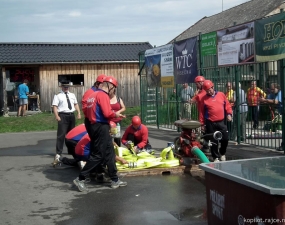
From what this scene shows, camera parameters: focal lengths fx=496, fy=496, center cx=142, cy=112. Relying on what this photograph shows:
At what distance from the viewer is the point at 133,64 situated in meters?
30.8

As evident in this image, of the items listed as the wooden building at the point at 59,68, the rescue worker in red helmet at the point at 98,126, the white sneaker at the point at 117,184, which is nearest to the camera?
the rescue worker in red helmet at the point at 98,126

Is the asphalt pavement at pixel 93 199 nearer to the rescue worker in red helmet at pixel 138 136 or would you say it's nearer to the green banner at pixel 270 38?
the rescue worker in red helmet at pixel 138 136

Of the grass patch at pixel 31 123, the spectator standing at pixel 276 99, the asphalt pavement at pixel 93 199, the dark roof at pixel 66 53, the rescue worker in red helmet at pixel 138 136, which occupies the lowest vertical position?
the asphalt pavement at pixel 93 199

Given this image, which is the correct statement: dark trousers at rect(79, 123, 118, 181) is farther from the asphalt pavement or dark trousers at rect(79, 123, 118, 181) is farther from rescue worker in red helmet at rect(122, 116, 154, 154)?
rescue worker in red helmet at rect(122, 116, 154, 154)

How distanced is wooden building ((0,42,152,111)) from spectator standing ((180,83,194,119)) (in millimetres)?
12996

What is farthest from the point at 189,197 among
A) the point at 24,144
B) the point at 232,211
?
the point at 24,144

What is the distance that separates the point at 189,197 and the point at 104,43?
82.3ft

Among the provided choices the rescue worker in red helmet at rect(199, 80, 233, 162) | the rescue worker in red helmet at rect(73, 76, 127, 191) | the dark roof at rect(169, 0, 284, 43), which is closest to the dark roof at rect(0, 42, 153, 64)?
the dark roof at rect(169, 0, 284, 43)

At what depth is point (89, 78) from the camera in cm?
2991

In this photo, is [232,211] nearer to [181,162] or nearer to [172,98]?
[181,162]

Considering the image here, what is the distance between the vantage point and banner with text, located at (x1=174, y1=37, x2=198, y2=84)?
615 inches

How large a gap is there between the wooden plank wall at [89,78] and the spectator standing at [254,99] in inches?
659

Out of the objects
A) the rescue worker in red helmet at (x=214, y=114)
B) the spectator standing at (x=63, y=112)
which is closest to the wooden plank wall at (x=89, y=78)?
the spectator standing at (x=63, y=112)

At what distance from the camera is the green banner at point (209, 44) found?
14.3m
